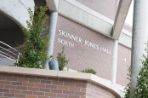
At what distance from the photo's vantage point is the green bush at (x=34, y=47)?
6.89m

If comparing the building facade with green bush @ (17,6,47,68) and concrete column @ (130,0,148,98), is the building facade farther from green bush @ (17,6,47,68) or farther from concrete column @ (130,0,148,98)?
green bush @ (17,6,47,68)

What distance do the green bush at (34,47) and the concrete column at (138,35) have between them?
256 cm

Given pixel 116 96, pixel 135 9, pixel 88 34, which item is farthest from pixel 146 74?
pixel 88 34

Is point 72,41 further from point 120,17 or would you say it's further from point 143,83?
point 143,83

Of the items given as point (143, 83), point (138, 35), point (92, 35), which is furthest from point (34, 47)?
point (92, 35)

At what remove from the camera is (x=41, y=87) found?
→ 5863 millimetres

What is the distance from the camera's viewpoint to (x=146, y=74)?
8133 millimetres

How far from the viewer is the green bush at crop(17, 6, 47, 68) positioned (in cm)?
689

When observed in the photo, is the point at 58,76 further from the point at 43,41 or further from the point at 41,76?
the point at 43,41

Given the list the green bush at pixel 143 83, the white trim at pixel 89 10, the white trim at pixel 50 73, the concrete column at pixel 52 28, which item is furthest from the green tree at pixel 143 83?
the white trim at pixel 89 10

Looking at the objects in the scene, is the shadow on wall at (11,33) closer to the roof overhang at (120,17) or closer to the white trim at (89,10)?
the roof overhang at (120,17)

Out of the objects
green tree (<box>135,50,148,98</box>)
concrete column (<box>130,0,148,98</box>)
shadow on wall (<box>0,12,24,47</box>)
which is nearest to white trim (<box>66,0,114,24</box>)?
shadow on wall (<box>0,12,24,47</box>)

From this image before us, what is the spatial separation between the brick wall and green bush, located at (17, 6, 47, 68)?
2.92 feet

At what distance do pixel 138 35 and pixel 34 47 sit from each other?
3222 mm
